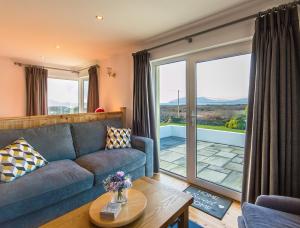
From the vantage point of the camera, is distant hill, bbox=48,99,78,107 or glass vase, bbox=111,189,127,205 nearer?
glass vase, bbox=111,189,127,205

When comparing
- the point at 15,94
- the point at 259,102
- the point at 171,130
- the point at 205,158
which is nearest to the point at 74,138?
the point at 171,130

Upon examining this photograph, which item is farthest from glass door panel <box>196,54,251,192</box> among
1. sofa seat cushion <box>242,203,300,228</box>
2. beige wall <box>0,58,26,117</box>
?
beige wall <box>0,58,26,117</box>

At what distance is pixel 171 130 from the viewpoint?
3141mm

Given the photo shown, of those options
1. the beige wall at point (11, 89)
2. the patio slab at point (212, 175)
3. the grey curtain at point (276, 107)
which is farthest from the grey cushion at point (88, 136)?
the beige wall at point (11, 89)

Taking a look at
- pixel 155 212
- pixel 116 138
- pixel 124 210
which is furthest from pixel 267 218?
pixel 116 138

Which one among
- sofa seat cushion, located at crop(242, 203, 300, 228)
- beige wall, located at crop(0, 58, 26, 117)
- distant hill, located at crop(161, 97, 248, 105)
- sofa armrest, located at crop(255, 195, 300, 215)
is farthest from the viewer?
beige wall, located at crop(0, 58, 26, 117)

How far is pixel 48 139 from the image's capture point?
233 centimetres

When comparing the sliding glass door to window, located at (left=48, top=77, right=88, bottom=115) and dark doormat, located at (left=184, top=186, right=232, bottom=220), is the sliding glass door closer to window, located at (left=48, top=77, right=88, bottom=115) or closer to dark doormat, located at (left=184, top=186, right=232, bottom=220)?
dark doormat, located at (left=184, top=186, right=232, bottom=220)

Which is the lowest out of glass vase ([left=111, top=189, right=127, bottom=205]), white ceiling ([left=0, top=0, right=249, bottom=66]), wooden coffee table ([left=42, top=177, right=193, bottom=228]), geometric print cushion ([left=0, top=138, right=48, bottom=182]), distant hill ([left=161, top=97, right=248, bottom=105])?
wooden coffee table ([left=42, top=177, right=193, bottom=228])

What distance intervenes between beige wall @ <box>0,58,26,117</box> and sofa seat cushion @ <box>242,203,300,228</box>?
15.9 ft

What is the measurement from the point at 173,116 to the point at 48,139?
1.86 metres

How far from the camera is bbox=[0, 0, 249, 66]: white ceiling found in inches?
77.5

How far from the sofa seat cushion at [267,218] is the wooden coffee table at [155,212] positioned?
42 cm

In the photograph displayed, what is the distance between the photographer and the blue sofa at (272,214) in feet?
3.70
